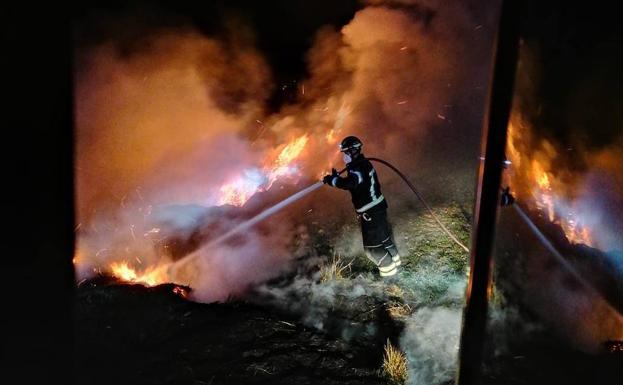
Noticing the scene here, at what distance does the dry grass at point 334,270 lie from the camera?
6.16m

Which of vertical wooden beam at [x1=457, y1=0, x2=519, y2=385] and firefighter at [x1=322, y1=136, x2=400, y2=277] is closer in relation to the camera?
vertical wooden beam at [x1=457, y1=0, x2=519, y2=385]

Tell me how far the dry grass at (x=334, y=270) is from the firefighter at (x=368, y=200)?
1.95 ft

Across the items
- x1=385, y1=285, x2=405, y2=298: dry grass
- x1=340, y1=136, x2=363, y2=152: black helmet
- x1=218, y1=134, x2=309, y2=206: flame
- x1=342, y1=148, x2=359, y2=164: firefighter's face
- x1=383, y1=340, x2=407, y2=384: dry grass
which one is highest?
x1=218, y1=134, x2=309, y2=206: flame

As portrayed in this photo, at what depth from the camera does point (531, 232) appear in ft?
12.2

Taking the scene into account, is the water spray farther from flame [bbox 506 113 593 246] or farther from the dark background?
flame [bbox 506 113 593 246]

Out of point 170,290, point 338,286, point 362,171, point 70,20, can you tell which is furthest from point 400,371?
point 70,20

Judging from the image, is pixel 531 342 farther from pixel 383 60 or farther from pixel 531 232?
pixel 383 60

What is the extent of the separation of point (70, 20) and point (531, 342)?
692 centimetres

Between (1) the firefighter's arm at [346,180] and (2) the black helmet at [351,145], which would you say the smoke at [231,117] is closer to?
(1) the firefighter's arm at [346,180]

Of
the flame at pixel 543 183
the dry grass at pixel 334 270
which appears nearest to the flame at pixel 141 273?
the dry grass at pixel 334 270

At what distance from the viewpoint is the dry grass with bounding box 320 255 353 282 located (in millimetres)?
6160

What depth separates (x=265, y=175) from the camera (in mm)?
7871

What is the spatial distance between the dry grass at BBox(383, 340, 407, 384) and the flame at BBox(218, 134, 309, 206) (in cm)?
431

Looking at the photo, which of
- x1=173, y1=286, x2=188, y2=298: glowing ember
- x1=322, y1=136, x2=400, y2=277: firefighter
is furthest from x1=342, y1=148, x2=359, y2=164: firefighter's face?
x1=173, y1=286, x2=188, y2=298: glowing ember
